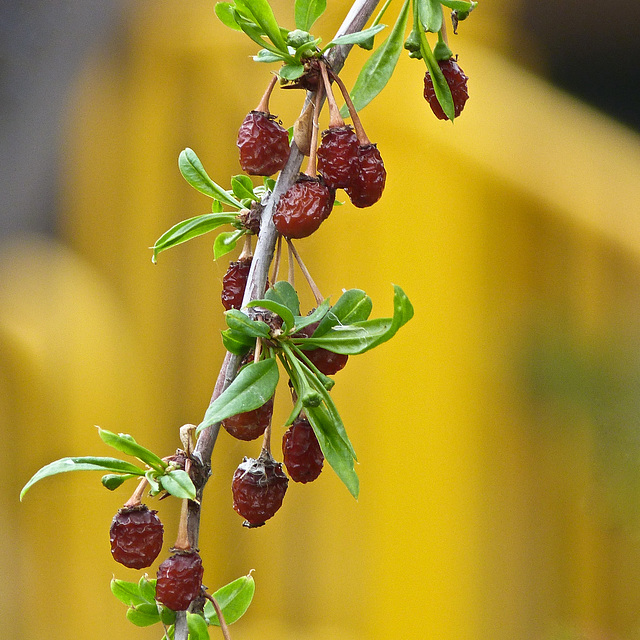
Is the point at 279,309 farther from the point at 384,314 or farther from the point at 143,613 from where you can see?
the point at 384,314

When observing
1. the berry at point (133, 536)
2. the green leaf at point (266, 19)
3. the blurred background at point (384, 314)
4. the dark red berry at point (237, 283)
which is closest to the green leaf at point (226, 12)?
the green leaf at point (266, 19)

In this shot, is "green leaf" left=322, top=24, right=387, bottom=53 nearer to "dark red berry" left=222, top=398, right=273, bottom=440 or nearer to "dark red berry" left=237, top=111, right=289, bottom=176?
"dark red berry" left=237, top=111, right=289, bottom=176

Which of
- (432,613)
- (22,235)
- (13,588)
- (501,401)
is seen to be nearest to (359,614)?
(432,613)

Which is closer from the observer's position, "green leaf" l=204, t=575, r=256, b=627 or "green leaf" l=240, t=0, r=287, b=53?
"green leaf" l=240, t=0, r=287, b=53

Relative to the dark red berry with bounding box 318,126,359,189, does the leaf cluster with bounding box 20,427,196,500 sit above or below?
below

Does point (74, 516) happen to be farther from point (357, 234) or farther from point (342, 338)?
point (342, 338)

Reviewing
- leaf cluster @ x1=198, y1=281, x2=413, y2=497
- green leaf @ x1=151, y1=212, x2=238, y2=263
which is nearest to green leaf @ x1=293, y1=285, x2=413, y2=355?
leaf cluster @ x1=198, y1=281, x2=413, y2=497

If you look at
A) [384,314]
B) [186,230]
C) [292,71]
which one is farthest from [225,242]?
[384,314]
